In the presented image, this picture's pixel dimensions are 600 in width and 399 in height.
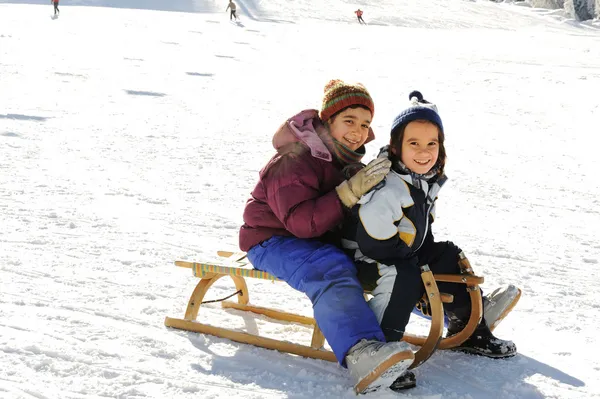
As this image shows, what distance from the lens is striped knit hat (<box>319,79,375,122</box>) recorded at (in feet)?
11.1

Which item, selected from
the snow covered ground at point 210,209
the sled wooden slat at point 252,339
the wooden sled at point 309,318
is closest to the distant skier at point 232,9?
the snow covered ground at point 210,209

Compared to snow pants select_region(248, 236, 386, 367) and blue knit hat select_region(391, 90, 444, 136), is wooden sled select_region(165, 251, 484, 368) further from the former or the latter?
blue knit hat select_region(391, 90, 444, 136)

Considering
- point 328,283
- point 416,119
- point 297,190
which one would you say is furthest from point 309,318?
point 416,119

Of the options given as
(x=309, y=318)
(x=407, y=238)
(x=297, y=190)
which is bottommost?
(x=309, y=318)

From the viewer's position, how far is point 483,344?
340 centimetres

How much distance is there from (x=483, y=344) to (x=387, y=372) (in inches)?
30.9

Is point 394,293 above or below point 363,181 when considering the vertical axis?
below

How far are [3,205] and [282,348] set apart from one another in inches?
121

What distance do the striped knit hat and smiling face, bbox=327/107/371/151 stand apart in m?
0.03

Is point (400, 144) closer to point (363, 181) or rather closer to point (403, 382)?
point (363, 181)

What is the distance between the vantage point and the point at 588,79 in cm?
1460

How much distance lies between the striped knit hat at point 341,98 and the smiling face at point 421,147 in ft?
1.13

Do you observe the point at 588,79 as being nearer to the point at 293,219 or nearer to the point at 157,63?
the point at 157,63

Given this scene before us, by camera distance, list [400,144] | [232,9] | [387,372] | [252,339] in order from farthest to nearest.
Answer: [232,9], [252,339], [400,144], [387,372]
